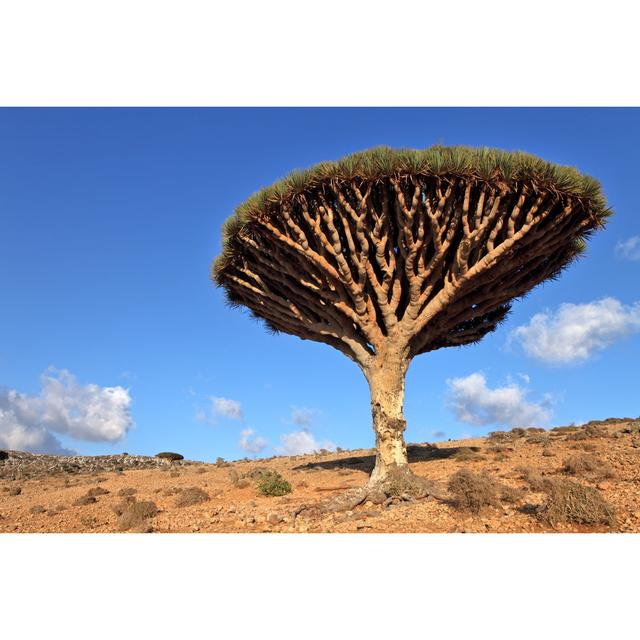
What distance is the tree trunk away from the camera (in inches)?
445

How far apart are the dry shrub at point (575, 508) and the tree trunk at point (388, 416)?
445 cm

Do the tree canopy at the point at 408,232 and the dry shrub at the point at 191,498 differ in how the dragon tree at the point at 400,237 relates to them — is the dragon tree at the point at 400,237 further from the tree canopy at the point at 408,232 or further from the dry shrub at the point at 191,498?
the dry shrub at the point at 191,498

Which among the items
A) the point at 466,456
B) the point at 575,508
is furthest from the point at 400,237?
the point at 466,456

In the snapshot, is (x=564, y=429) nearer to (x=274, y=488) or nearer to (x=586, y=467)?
(x=586, y=467)

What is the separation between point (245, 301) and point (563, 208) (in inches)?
369

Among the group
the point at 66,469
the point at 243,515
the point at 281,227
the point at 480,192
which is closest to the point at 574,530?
the point at 243,515

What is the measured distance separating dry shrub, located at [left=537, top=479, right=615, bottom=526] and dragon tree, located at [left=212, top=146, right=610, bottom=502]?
4325 mm

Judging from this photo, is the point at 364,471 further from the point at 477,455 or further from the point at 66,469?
the point at 66,469

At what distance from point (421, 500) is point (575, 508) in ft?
12.2

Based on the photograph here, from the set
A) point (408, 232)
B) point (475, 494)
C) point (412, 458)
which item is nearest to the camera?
point (475, 494)

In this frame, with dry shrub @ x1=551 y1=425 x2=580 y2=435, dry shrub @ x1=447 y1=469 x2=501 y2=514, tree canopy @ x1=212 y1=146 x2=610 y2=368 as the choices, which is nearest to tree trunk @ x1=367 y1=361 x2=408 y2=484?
tree canopy @ x1=212 y1=146 x2=610 y2=368

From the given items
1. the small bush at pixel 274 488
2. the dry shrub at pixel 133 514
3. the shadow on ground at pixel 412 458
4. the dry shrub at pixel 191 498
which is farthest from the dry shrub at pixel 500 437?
the dry shrub at pixel 133 514

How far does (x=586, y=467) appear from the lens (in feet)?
35.4

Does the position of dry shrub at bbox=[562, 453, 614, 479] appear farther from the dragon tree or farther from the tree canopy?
the tree canopy
